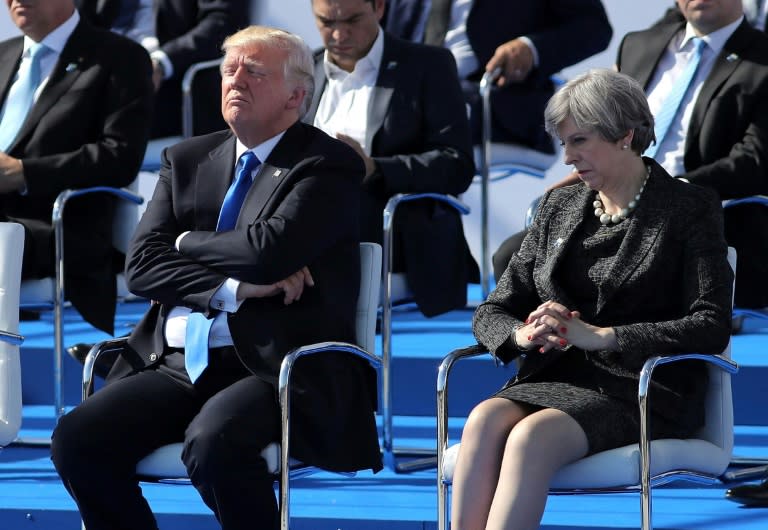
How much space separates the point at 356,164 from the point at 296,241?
278 millimetres

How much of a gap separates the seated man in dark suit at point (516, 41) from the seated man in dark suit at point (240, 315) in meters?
1.69

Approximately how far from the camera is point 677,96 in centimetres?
427

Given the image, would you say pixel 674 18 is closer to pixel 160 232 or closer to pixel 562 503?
pixel 562 503

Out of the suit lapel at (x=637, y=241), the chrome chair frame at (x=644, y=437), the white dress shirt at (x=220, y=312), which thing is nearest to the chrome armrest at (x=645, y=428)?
the chrome chair frame at (x=644, y=437)

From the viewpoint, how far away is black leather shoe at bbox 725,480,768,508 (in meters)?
3.55

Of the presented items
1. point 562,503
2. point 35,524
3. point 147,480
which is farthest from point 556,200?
point 35,524

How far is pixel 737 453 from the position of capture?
3.96m

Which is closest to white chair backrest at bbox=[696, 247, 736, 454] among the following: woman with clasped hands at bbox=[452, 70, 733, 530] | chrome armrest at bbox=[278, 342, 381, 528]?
woman with clasped hands at bbox=[452, 70, 733, 530]

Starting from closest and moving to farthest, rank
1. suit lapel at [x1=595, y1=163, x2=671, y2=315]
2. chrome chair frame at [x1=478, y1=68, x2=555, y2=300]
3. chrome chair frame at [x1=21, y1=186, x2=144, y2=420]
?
suit lapel at [x1=595, y1=163, x2=671, y2=315]
chrome chair frame at [x1=21, y1=186, x2=144, y2=420]
chrome chair frame at [x1=478, y1=68, x2=555, y2=300]

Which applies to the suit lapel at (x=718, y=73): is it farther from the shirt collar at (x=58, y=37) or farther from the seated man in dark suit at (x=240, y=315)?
the shirt collar at (x=58, y=37)

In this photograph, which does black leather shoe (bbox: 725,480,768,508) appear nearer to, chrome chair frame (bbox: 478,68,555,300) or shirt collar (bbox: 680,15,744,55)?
shirt collar (bbox: 680,15,744,55)

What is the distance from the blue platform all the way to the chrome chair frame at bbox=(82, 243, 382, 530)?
0.49 metres

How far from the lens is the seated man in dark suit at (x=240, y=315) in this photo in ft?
10.0

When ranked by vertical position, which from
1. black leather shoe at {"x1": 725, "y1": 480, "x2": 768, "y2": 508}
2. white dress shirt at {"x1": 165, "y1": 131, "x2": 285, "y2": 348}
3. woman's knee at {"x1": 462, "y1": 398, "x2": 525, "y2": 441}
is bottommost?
black leather shoe at {"x1": 725, "y1": 480, "x2": 768, "y2": 508}
